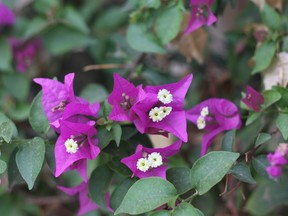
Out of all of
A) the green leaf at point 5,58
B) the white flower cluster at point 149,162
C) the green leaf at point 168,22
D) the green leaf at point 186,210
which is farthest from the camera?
the green leaf at point 5,58

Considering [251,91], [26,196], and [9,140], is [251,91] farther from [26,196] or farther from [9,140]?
[26,196]

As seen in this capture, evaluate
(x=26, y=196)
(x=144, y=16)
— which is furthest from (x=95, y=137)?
(x=26, y=196)

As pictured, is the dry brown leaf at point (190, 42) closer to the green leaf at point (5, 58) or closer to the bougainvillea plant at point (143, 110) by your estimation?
the bougainvillea plant at point (143, 110)

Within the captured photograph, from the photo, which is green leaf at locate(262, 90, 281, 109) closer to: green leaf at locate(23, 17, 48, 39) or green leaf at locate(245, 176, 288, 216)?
green leaf at locate(245, 176, 288, 216)

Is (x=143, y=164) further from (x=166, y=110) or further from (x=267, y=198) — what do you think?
(x=267, y=198)

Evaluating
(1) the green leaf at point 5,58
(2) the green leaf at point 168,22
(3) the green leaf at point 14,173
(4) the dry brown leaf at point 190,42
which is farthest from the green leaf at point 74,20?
(3) the green leaf at point 14,173

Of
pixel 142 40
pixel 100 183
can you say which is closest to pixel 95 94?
pixel 142 40
